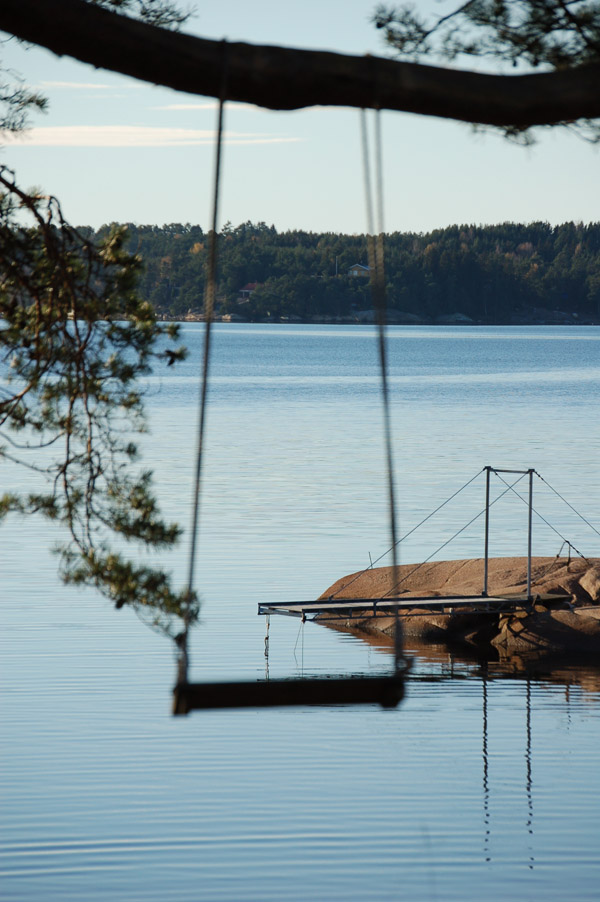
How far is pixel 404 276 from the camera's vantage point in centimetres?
12319

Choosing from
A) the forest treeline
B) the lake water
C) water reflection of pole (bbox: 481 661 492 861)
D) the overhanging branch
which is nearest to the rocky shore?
the lake water

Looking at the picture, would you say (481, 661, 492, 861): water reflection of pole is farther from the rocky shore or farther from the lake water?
the rocky shore

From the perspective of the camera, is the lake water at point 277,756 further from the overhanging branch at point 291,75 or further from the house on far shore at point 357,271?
the house on far shore at point 357,271

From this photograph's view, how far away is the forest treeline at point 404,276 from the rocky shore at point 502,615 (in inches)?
2993

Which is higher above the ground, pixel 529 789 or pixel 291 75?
pixel 291 75

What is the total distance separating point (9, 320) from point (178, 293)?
268ft

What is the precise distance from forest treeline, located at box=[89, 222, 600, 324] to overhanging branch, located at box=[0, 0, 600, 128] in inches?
3369

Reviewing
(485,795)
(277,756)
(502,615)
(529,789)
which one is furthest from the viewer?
(502,615)

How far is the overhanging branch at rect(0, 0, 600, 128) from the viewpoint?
13.1 feet

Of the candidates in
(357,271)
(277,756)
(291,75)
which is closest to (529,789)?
(277,756)

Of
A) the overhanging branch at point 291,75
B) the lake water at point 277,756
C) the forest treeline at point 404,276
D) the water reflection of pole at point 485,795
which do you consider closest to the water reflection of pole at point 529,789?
the lake water at point 277,756

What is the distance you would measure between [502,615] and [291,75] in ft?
31.7

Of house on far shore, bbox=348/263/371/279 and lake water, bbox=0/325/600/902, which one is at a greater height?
house on far shore, bbox=348/263/371/279

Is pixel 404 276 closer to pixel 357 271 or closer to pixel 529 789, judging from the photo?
pixel 357 271
